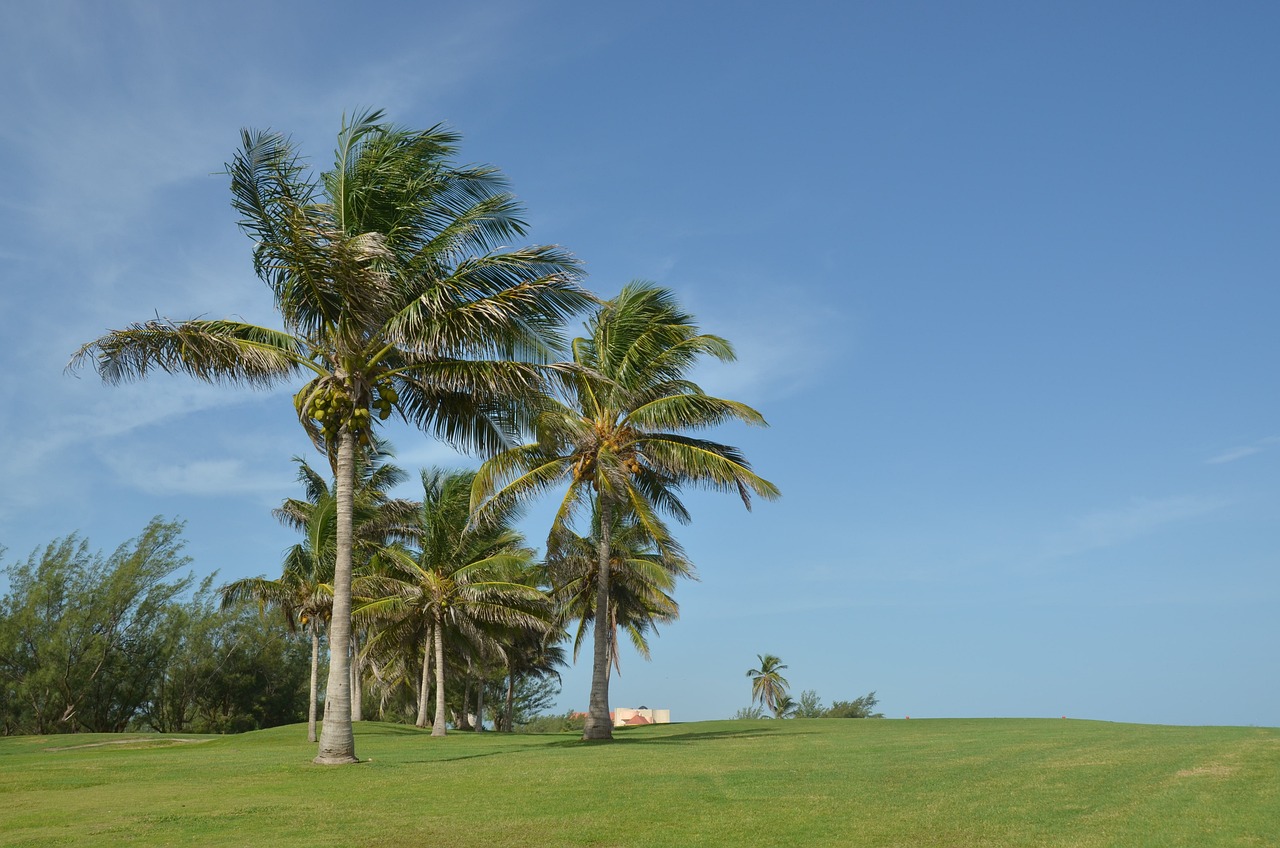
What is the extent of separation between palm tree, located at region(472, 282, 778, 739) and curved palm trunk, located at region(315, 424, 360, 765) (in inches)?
282

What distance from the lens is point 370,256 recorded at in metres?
16.0

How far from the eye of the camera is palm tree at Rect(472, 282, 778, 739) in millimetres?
24703

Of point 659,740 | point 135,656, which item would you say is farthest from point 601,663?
point 135,656

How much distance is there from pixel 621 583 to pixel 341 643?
23.2m

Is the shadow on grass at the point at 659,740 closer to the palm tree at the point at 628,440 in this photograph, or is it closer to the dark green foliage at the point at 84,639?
the palm tree at the point at 628,440

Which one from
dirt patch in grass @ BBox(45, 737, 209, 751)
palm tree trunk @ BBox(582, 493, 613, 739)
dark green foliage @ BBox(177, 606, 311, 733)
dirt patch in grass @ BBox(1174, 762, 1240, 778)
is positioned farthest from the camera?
dark green foliage @ BBox(177, 606, 311, 733)

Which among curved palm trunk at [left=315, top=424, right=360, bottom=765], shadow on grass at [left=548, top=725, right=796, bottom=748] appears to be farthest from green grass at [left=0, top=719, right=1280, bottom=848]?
shadow on grass at [left=548, top=725, right=796, bottom=748]

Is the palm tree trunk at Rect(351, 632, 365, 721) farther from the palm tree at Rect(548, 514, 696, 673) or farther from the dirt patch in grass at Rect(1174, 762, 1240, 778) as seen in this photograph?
the dirt patch in grass at Rect(1174, 762, 1240, 778)

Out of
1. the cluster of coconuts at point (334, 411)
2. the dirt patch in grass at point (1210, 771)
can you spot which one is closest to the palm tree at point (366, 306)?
the cluster of coconuts at point (334, 411)

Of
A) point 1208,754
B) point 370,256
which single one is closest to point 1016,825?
point 1208,754

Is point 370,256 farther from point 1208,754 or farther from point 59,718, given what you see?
point 59,718

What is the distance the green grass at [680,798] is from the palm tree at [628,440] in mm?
7245

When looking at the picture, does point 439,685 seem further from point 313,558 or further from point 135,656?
point 135,656

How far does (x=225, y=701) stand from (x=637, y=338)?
43945 millimetres
